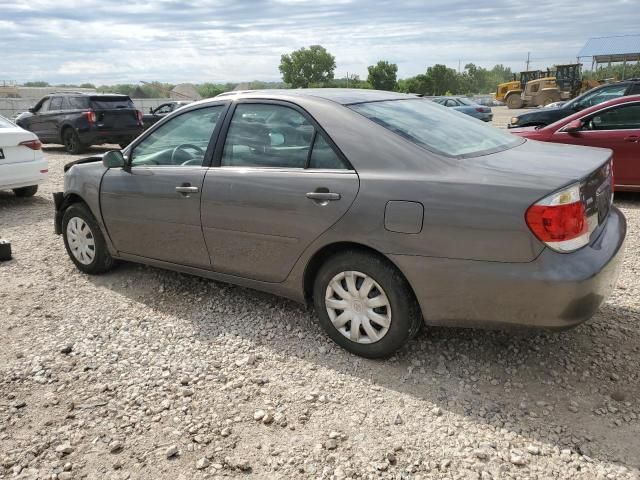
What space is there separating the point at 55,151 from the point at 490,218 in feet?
51.8

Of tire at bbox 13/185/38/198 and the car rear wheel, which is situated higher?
the car rear wheel

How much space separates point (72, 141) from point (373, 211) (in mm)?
13750

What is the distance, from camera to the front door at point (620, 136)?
710cm

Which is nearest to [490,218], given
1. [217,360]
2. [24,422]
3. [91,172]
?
[217,360]

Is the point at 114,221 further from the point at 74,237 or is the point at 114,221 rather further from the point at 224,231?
the point at 224,231

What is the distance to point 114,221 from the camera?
14.5 ft

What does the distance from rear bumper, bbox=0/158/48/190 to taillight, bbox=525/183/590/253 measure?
24.3ft

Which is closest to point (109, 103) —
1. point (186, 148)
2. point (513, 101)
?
point (186, 148)

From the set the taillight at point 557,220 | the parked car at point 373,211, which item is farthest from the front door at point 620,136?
the taillight at point 557,220

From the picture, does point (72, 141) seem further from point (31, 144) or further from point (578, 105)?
point (578, 105)

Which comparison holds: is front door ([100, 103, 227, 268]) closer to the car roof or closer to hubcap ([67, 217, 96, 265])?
the car roof

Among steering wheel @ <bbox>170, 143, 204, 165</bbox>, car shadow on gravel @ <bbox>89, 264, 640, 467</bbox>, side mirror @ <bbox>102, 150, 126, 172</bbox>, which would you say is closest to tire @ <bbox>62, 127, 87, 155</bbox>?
side mirror @ <bbox>102, 150, 126, 172</bbox>

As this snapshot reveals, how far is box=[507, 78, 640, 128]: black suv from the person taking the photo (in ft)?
35.4

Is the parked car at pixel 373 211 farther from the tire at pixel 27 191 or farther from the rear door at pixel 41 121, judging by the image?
the rear door at pixel 41 121
